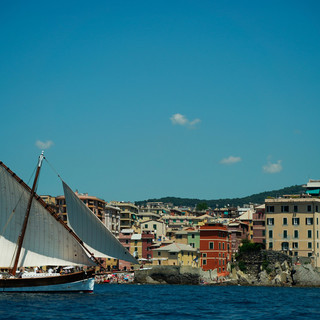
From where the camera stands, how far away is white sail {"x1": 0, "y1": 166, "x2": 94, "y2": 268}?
65.2 meters

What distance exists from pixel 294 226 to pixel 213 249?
49.7 ft

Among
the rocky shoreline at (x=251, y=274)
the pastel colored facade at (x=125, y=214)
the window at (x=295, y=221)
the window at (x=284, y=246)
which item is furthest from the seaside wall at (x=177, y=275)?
the pastel colored facade at (x=125, y=214)

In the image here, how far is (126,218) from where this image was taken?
561ft

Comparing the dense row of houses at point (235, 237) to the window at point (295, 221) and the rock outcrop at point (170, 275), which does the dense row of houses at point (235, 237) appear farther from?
the rock outcrop at point (170, 275)

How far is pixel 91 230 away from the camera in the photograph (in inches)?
2547

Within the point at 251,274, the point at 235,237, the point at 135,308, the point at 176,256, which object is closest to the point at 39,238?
the point at 135,308

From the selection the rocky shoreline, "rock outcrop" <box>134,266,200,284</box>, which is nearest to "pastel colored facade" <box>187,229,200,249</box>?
the rocky shoreline

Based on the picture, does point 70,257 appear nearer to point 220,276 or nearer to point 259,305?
point 259,305

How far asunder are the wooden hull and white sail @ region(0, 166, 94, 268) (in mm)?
1793

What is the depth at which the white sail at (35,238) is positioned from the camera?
214ft

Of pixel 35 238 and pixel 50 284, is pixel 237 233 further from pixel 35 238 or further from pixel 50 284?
pixel 35 238

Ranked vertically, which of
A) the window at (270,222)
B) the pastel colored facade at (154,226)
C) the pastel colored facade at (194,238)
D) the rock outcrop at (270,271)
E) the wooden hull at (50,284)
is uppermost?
the pastel colored facade at (154,226)

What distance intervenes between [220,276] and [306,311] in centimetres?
6538

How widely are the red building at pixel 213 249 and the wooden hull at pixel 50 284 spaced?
54.5 meters
